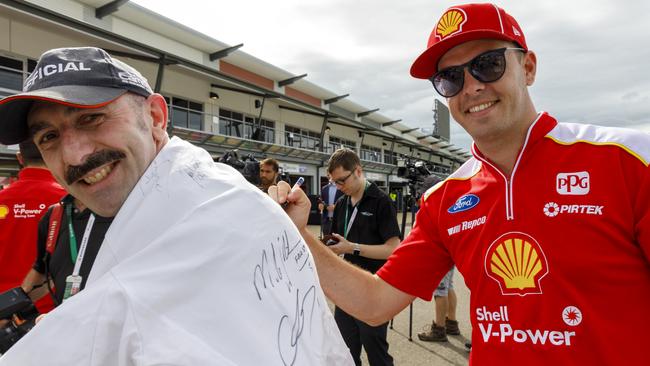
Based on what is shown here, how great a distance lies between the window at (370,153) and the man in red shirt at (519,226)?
33197 mm

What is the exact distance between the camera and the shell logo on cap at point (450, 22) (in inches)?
60.9

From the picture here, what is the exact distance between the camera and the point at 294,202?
1.71m

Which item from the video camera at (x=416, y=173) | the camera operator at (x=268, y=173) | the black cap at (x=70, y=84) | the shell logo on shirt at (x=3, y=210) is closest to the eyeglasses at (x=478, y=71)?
the black cap at (x=70, y=84)

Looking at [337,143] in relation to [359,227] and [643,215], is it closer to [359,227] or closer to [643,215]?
[359,227]

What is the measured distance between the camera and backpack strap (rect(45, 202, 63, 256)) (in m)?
2.03

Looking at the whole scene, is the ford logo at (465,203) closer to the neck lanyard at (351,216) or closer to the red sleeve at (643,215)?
the red sleeve at (643,215)

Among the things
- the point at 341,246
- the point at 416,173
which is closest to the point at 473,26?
the point at 341,246

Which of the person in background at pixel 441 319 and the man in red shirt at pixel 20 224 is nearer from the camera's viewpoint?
the man in red shirt at pixel 20 224

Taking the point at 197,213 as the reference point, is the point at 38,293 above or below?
below

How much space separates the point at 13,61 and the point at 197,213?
17.6 m

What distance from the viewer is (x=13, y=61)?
545 inches

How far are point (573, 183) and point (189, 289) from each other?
4.41 ft

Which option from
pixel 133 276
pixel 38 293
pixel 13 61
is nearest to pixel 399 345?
pixel 38 293

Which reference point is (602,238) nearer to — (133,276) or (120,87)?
(133,276)
